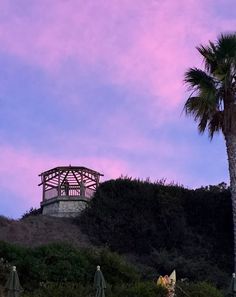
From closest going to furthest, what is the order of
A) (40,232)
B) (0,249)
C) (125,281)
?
(125,281) < (0,249) < (40,232)

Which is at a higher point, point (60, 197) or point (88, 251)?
point (60, 197)

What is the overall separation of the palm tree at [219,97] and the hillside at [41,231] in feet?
22.8

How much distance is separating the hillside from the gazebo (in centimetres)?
156

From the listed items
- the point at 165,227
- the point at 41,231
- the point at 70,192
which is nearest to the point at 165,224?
the point at 165,227

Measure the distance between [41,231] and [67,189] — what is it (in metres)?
4.72

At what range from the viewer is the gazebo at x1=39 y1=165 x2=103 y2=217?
34.3 meters

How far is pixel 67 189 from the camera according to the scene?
115ft

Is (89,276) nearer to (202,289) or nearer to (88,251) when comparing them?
(88,251)

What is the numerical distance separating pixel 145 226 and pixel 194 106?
7.32 meters

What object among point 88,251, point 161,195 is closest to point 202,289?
point 88,251

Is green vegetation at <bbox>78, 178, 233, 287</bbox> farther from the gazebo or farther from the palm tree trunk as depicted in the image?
the palm tree trunk

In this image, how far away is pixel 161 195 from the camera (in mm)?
33688

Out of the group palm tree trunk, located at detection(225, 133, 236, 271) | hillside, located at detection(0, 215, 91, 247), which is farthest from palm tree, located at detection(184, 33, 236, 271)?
hillside, located at detection(0, 215, 91, 247)

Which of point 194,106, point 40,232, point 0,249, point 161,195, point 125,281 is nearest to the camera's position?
point 125,281
